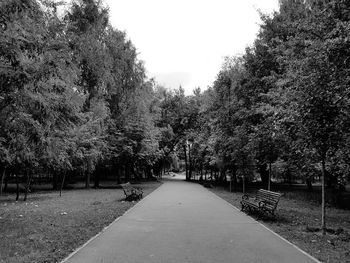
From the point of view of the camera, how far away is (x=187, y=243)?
7.36m

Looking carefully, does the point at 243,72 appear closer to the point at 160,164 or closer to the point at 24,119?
the point at 24,119

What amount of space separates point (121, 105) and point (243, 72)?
10668 mm

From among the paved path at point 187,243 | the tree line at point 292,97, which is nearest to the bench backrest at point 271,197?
the paved path at point 187,243

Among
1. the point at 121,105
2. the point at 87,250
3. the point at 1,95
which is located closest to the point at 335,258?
the point at 87,250

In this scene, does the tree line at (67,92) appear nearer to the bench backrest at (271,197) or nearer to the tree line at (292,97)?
the tree line at (292,97)

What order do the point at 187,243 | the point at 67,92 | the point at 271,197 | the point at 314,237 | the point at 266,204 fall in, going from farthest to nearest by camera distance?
the point at 266,204 → the point at 271,197 → the point at 67,92 → the point at 314,237 → the point at 187,243

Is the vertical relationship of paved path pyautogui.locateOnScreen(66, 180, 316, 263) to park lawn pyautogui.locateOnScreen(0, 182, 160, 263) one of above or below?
above

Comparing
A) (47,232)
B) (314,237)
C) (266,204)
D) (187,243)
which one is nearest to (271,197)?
(266,204)

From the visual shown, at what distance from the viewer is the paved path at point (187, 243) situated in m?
6.20

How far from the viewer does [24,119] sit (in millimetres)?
7441

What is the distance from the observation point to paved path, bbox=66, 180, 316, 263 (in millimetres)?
6195

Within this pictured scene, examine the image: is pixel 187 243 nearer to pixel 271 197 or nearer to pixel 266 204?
pixel 271 197

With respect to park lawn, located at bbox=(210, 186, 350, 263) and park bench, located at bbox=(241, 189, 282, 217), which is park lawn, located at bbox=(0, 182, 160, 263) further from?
park lawn, located at bbox=(210, 186, 350, 263)

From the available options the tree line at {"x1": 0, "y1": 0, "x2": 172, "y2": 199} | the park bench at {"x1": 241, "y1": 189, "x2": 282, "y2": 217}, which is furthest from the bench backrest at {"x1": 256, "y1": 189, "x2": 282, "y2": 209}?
the tree line at {"x1": 0, "y1": 0, "x2": 172, "y2": 199}
